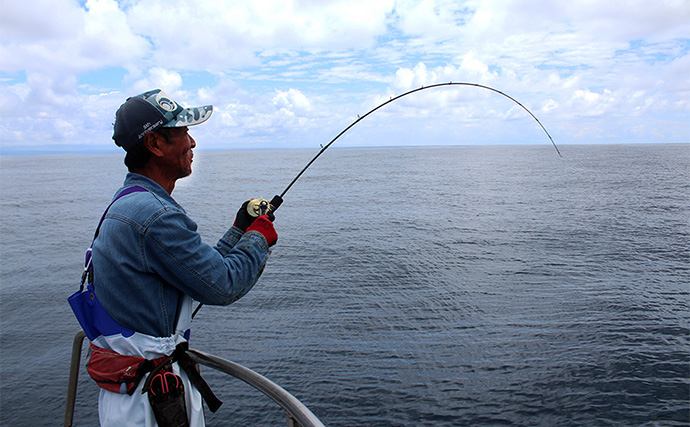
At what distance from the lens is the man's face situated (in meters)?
2.24

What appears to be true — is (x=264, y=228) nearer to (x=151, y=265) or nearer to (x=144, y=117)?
(x=151, y=265)

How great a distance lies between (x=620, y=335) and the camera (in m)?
11.3

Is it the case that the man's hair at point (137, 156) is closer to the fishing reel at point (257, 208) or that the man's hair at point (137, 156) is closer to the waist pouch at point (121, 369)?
the fishing reel at point (257, 208)

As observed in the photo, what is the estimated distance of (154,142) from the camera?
7.21 feet

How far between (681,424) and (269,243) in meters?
9.46

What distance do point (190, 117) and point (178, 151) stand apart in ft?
0.58

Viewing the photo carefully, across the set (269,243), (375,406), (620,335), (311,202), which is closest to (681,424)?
(620,335)

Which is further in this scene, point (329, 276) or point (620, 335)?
point (329, 276)

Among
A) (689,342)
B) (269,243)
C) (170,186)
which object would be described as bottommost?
(689,342)

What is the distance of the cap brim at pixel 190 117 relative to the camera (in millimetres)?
2191

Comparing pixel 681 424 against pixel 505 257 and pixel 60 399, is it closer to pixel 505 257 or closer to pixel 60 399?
pixel 505 257

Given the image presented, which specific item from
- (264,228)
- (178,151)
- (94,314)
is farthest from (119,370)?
(178,151)

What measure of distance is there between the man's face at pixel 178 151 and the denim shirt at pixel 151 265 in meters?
0.21

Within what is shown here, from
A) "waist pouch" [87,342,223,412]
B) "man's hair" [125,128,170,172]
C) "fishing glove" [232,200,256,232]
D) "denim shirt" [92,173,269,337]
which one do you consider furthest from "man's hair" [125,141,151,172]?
"waist pouch" [87,342,223,412]
